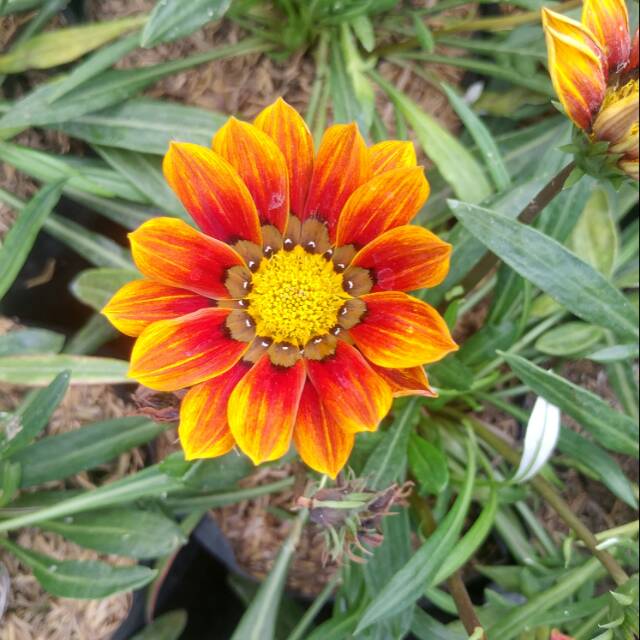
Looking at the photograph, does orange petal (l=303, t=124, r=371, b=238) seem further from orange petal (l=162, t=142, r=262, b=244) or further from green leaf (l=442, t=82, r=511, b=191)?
green leaf (l=442, t=82, r=511, b=191)

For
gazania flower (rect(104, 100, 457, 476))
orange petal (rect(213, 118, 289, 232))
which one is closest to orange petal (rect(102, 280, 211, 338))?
gazania flower (rect(104, 100, 457, 476))

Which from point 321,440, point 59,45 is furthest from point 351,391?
point 59,45

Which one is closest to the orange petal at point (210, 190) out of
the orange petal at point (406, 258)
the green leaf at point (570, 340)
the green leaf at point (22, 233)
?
the orange petal at point (406, 258)

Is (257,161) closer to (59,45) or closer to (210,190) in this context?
(210,190)

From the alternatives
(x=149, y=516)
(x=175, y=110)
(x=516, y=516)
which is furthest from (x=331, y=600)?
(x=175, y=110)

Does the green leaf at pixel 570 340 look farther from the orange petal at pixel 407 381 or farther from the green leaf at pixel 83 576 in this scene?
the green leaf at pixel 83 576

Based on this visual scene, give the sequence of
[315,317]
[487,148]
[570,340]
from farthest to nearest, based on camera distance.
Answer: [570,340]
[487,148]
[315,317]
